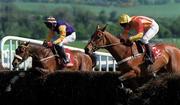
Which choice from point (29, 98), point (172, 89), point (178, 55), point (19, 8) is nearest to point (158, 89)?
point (172, 89)

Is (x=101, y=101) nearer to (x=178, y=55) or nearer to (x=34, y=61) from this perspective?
(x=178, y=55)

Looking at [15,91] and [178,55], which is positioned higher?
[178,55]

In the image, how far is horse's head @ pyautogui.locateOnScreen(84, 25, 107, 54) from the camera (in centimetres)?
1212

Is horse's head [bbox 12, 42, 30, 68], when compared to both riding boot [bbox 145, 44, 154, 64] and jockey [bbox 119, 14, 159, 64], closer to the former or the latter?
jockey [bbox 119, 14, 159, 64]

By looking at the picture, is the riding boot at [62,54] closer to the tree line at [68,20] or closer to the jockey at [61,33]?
the jockey at [61,33]

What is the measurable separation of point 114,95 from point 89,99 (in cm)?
73

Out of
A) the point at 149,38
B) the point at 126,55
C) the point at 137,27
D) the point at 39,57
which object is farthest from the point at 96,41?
the point at 39,57

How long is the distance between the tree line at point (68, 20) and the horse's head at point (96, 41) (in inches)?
593

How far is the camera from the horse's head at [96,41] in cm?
1212

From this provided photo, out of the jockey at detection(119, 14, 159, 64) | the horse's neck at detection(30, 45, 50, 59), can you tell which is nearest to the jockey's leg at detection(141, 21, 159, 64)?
the jockey at detection(119, 14, 159, 64)

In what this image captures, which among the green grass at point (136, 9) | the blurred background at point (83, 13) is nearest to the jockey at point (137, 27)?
the blurred background at point (83, 13)

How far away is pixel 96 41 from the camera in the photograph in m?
12.2

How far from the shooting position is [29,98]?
43.9 feet

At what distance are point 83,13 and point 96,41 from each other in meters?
40.3
